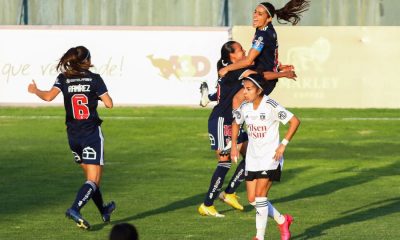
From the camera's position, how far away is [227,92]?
15148 millimetres

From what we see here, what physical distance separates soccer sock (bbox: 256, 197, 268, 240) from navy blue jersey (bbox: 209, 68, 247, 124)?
289 cm

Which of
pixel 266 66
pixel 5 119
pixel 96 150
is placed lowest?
pixel 5 119

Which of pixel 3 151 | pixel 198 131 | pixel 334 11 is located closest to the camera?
pixel 3 151

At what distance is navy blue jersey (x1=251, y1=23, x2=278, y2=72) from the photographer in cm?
1384

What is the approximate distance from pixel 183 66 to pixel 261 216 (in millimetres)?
21322

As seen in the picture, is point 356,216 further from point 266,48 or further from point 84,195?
point 84,195

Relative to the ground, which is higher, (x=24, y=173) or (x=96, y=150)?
(x=96, y=150)

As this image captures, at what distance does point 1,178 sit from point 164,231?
5.90m

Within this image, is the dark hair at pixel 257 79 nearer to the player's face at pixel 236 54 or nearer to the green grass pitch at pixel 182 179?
the green grass pitch at pixel 182 179

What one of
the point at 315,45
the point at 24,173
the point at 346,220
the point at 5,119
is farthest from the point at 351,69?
the point at 346,220

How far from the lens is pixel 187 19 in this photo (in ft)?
129

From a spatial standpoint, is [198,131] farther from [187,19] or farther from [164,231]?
[164,231]

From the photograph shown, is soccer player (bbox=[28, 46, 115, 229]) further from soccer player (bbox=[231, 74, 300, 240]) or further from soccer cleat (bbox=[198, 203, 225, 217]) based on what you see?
soccer player (bbox=[231, 74, 300, 240])

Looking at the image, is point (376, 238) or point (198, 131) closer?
point (376, 238)
